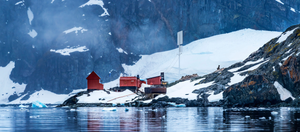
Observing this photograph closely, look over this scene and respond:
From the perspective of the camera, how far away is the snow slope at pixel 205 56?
542ft

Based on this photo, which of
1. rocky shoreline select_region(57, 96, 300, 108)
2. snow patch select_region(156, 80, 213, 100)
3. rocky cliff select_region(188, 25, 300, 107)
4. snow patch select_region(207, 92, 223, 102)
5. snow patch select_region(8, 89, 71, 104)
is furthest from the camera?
snow patch select_region(8, 89, 71, 104)

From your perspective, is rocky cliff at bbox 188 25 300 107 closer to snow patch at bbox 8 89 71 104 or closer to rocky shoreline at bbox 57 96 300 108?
rocky shoreline at bbox 57 96 300 108

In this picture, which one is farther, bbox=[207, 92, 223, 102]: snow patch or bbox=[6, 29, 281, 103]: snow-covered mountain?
bbox=[6, 29, 281, 103]: snow-covered mountain

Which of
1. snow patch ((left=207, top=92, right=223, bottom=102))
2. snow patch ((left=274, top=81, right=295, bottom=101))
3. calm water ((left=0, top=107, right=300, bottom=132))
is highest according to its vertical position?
snow patch ((left=274, top=81, right=295, bottom=101))

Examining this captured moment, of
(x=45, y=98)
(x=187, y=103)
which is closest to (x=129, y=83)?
(x=187, y=103)

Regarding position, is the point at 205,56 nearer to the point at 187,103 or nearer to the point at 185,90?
the point at 185,90

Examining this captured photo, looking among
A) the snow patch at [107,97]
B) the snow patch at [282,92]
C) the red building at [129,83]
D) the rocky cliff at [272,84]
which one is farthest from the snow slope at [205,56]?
the snow patch at [282,92]

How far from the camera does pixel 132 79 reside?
10744cm

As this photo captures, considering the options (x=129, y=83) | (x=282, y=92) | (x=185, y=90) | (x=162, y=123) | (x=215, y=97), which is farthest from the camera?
(x=129, y=83)

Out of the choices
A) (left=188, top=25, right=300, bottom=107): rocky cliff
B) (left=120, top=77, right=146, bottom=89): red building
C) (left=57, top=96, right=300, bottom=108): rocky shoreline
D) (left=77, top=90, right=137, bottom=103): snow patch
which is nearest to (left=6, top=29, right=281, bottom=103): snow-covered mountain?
(left=120, top=77, right=146, bottom=89): red building

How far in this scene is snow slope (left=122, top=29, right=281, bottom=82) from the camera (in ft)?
542

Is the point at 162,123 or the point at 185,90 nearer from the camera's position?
the point at 162,123

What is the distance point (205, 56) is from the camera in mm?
177875

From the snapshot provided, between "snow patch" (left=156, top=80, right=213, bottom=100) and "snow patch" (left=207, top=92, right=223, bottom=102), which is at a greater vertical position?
"snow patch" (left=156, top=80, right=213, bottom=100)
